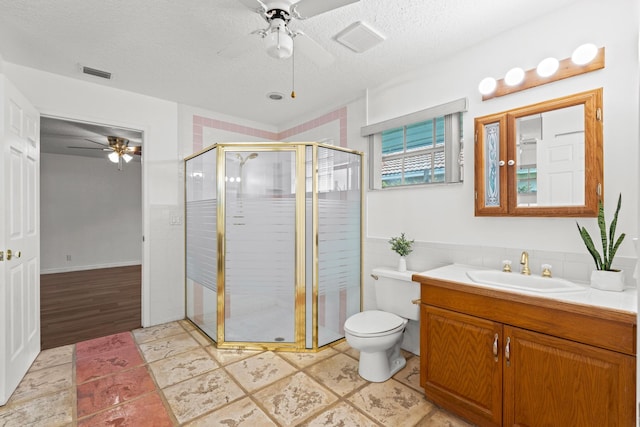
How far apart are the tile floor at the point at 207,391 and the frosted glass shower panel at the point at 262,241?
0.31 meters

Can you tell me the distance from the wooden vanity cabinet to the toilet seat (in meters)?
0.28

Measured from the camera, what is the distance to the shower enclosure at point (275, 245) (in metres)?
2.63

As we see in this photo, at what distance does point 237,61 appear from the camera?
2.45m

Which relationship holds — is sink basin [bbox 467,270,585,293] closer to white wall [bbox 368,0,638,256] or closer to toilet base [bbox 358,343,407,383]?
white wall [bbox 368,0,638,256]

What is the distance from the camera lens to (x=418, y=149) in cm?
259

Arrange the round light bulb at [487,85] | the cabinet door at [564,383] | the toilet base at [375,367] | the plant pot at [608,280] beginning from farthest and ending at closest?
the toilet base at [375,367]
the round light bulb at [487,85]
the plant pot at [608,280]
the cabinet door at [564,383]

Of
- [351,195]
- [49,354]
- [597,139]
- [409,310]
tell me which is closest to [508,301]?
[409,310]

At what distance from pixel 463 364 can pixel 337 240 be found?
1412mm

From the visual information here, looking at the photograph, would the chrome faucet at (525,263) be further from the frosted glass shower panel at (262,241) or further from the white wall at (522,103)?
the frosted glass shower panel at (262,241)

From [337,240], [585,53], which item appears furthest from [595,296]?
[337,240]

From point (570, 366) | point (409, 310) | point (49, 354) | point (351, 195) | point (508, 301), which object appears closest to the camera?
point (570, 366)

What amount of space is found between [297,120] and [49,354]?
11.1 feet

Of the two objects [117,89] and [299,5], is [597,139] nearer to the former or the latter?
[299,5]

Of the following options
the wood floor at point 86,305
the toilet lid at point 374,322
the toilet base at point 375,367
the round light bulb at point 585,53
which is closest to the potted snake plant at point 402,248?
the toilet lid at point 374,322
